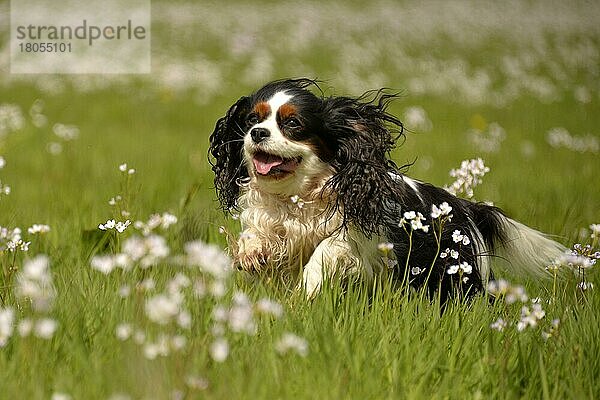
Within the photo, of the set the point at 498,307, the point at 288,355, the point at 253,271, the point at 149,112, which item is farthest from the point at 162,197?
the point at 149,112

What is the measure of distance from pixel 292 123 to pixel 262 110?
15 centimetres

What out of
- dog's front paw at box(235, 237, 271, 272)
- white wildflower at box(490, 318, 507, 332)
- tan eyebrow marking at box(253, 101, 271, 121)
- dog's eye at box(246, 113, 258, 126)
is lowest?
white wildflower at box(490, 318, 507, 332)

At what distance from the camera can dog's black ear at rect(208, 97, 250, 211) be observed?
4039 mm

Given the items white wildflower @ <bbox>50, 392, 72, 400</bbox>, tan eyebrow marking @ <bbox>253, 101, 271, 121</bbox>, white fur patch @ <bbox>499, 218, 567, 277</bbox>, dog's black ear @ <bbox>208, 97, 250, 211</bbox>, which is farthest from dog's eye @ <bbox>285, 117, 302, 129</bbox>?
white wildflower @ <bbox>50, 392, 72, 400</bbox>

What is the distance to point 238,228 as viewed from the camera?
4.52 meters

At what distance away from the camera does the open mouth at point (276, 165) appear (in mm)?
3662

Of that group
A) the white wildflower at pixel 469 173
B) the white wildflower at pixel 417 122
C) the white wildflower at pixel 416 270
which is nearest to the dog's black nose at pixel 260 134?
the white wildflower at pixel 416 270

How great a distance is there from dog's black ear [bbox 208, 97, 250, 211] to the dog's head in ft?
0.33

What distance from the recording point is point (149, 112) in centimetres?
1090

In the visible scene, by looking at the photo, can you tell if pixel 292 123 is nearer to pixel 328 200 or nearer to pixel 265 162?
pixel 265 162

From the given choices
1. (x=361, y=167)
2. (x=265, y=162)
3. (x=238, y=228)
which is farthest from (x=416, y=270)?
(x=238, y=228)

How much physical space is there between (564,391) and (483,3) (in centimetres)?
2075

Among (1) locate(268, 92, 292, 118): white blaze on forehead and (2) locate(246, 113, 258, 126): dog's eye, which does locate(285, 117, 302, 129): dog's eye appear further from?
(2) locate(246, 113, 258, 126): dog's eye

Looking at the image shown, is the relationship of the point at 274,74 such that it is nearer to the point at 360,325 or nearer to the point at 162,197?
the point at 162,197
